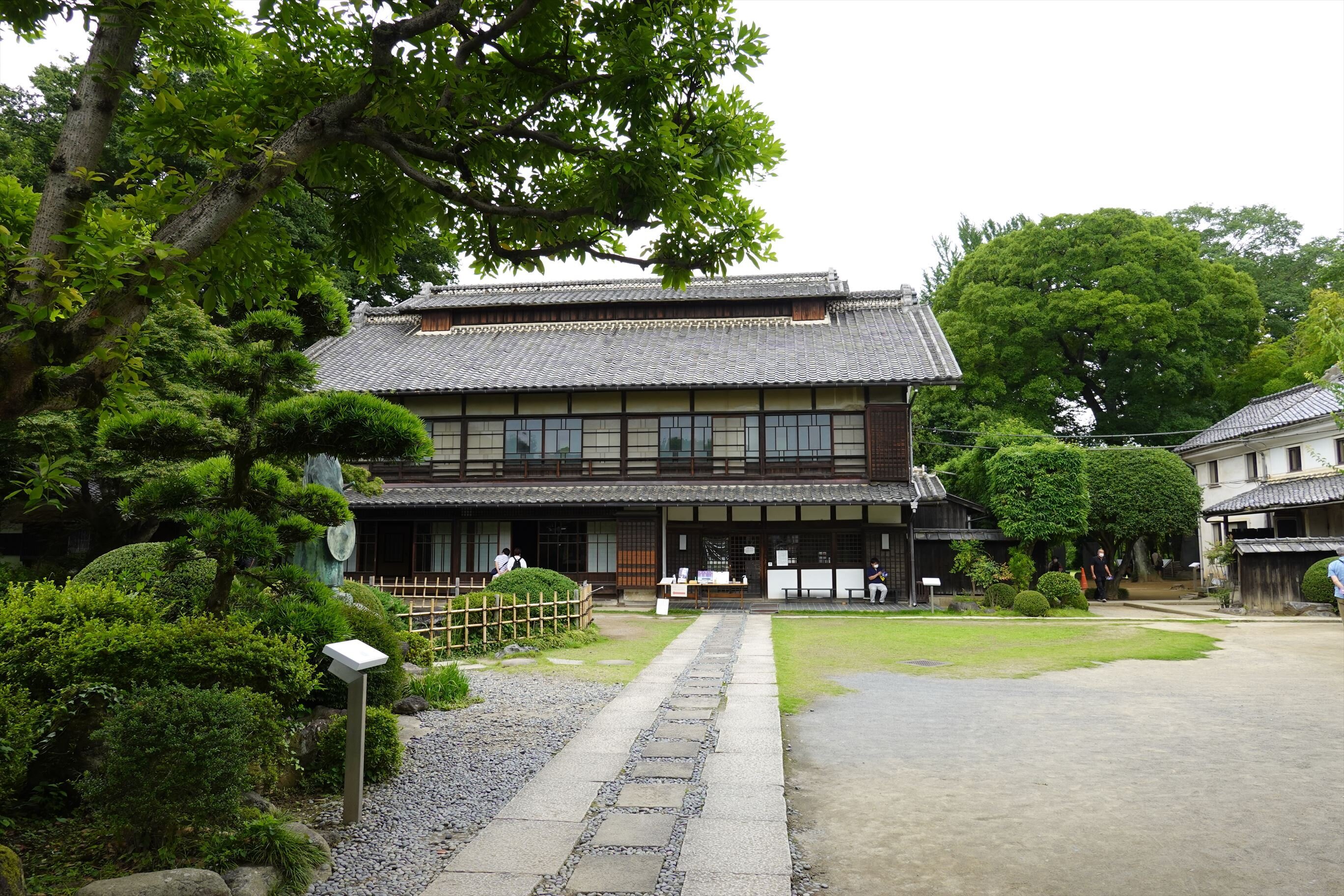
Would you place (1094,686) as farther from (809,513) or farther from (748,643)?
(809,513)

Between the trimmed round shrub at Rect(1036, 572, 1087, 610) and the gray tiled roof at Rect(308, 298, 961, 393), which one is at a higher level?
the gray tiled roof at Rect(308, 298, 961, 393)

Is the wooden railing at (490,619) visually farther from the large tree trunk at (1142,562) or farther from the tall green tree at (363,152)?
the large tree trunk at (1142,562)

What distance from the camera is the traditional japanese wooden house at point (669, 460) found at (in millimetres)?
23141

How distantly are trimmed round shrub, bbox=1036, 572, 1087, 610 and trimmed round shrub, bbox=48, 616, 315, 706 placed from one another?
20.2 meters

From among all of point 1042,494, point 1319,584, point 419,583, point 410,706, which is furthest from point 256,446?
point 1319,584

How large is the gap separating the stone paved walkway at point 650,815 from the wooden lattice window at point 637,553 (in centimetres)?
1414

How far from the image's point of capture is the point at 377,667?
690 centimetres

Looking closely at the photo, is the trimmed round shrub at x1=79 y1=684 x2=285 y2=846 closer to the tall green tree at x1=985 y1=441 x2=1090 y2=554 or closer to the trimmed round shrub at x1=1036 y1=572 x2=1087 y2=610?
the trimmed round shrub at x1=1036 y1=572 x2=1087 y2=610

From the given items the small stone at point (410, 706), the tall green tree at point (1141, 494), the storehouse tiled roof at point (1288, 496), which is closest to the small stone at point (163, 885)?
the small stone at point (410, 706)

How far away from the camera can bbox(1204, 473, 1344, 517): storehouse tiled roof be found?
2433cm

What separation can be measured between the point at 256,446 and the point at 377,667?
2128 mm

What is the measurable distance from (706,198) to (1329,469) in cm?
3082

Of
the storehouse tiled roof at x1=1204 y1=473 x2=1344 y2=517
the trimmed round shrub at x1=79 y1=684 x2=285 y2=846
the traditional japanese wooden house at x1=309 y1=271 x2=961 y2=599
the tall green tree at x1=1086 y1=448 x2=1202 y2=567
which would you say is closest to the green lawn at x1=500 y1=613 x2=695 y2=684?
the traditional japanese wooden house at x1=309 y1=271 x2=961 y2=599

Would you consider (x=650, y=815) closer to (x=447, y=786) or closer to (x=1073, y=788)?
(x=447, y=786)
